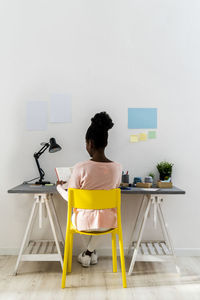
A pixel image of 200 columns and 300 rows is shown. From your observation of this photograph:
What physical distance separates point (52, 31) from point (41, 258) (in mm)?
2113

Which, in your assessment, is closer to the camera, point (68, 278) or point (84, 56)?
point (68, 278)

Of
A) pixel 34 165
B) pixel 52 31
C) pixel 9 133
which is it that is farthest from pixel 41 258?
pixel 52 31

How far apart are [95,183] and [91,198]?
0.12 meters

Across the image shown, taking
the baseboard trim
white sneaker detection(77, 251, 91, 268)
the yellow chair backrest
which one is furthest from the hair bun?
the baseboard trim

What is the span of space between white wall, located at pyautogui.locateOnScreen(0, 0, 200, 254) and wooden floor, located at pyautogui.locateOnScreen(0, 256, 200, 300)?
35 centimetres

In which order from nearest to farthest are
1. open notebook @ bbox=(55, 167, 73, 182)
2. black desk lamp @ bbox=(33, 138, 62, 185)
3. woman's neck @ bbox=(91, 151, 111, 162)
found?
woman's neck @ bbox=(91, 151, 111, 162) < open notebook @ bbox=(55, 167, 73, 182) < black desk lamp @ bbox=(33, 138, 62, 185)

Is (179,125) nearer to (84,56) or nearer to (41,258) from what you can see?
(84,56)

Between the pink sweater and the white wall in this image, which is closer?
the pink sweater

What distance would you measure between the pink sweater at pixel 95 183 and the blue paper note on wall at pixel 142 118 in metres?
0.79

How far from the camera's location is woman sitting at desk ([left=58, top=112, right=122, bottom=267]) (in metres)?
2.13

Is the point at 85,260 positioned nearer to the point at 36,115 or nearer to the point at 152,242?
the point at 152,242

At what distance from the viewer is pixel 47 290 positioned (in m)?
2.15

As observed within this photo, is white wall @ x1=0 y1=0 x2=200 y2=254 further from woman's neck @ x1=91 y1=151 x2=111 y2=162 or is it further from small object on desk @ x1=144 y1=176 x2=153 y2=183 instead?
woman's neck @ x1=91 y1=151 x2=111 y2=162

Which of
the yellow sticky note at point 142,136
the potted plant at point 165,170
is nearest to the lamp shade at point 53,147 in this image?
the yellow sticky note at point 142,136
